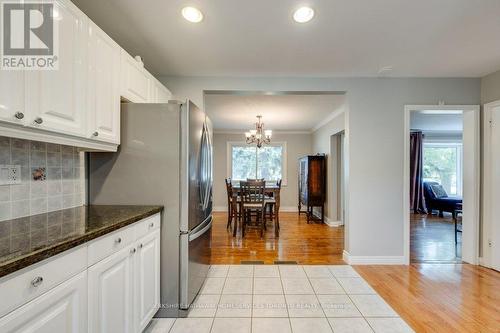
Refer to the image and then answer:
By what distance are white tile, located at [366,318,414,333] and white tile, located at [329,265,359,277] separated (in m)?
0.79

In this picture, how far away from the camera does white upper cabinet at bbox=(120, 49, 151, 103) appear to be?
1849 mm

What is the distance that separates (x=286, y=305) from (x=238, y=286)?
546 mm

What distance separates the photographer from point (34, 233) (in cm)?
107

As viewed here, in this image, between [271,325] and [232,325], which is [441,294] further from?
[232,325]

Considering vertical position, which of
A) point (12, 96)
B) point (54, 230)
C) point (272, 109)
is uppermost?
point (272, 109)

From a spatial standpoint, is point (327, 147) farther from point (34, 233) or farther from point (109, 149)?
point (34, 233)

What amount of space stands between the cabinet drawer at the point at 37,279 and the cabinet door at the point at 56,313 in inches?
0.9

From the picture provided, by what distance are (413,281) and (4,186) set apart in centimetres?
350

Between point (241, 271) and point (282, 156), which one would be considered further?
point (282, 156)

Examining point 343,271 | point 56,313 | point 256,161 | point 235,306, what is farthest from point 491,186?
point 256,161

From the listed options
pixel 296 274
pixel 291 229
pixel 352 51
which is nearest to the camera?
pixel 352 51

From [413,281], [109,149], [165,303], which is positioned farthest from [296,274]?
[109,149]

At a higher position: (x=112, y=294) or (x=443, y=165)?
(x=443, y=165)

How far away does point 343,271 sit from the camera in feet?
9.09
